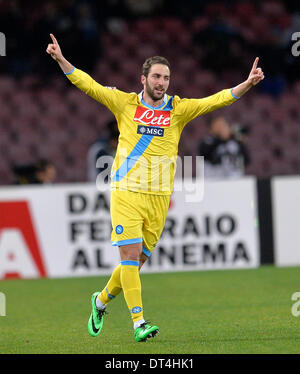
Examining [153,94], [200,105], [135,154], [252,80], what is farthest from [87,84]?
[252,80]

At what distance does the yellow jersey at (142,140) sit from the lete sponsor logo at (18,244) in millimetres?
4878

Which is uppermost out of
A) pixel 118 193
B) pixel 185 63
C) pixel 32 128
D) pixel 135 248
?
pixel 185 63

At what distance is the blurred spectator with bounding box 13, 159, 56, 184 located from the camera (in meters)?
11.7

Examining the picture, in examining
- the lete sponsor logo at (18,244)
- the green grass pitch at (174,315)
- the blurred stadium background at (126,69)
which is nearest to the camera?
the green grass pitch at (174,315)

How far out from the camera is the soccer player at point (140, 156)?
620 cm

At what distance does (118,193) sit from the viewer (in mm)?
6285

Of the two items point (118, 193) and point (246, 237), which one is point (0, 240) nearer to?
point (246, 237)

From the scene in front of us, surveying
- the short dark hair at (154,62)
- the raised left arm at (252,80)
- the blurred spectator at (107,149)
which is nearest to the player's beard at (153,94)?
the short dark hair at (154,62)

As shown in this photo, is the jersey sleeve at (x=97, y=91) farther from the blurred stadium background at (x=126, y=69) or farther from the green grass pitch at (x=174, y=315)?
the blurred stadium background at (x=126, y=69)

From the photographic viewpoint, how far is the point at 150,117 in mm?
6379

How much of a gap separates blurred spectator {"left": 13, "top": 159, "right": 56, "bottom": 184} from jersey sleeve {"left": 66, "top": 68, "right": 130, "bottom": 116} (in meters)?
5.40
